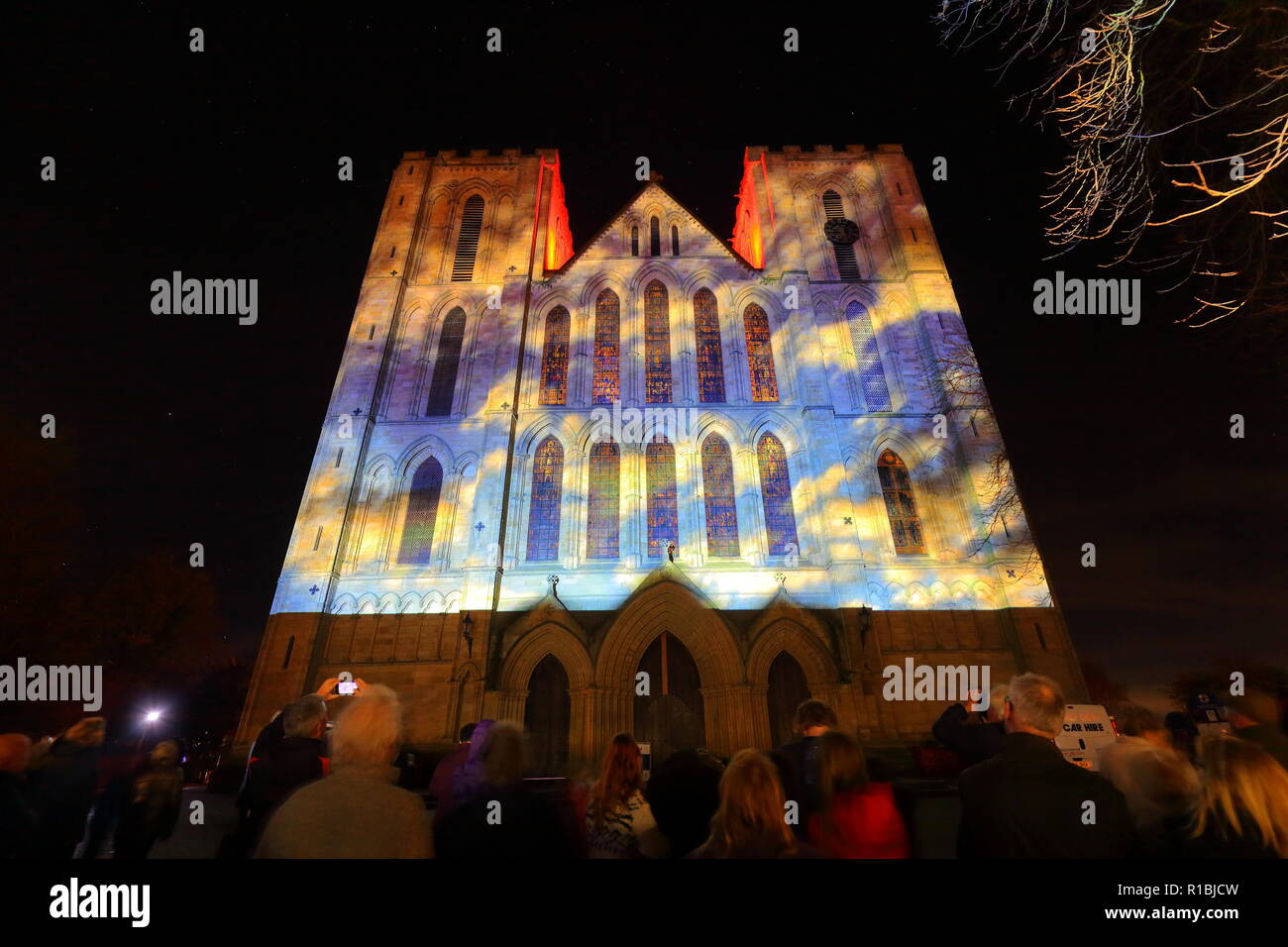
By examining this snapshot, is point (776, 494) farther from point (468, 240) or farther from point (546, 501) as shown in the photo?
point (468, 240)

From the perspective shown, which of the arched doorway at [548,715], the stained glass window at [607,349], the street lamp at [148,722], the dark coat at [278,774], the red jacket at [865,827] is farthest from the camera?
the stained glass window at [607,349]

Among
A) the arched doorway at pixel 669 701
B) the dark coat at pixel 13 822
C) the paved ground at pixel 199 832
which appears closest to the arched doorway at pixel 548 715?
the arched doorway at pixel 669 701

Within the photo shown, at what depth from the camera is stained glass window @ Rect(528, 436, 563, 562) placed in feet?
50.1

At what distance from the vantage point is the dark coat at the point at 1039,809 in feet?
7.98

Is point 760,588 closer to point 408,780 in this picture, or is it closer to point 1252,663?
point 408,780

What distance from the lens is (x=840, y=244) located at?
1995 cm

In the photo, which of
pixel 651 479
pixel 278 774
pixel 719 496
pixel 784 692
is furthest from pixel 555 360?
pixel 278 774

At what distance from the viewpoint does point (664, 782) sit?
138 inches

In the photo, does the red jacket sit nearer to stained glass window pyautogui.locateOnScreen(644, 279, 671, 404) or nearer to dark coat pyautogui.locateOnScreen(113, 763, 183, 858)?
dark coat pyautogui.locateOnScreen(113, 763, 183, 858)

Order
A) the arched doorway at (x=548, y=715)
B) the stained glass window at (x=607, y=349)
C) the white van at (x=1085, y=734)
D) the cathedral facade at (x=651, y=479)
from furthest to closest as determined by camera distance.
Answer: the stained glass window at (x=607, y=349) → the cathedral facade at (x=651, y=479) → the arched doorway at (x=548, y=715) → the white van at (x=1085, y=734)

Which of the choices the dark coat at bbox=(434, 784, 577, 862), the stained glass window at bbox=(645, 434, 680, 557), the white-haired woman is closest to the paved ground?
the dark coat at bbox=(434, 784, 577, 862)

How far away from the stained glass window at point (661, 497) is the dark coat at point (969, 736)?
10905mm

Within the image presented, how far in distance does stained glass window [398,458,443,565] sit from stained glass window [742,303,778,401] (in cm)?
895
